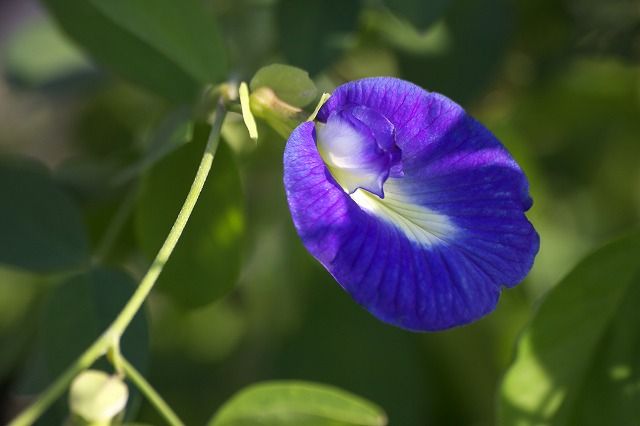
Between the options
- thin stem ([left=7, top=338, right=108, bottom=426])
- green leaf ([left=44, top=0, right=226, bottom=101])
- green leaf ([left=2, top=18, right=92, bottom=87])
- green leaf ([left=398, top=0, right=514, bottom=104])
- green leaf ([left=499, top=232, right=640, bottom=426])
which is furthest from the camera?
green leaf ([left=2, top=18, right=92, bottom=87])

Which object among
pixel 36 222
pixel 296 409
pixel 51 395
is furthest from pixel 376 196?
pixel 36 222

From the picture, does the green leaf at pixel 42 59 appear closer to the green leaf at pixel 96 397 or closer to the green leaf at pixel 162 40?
the green leaf at pixel 162 40

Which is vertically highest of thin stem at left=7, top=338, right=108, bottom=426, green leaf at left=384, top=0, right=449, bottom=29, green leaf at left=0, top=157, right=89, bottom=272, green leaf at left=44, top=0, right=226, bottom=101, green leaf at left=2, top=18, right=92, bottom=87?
green leaf at left=384, top=0, right=449, bottom=29

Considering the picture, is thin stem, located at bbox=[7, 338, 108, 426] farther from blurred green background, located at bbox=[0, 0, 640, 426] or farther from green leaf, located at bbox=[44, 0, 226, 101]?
green leaf, located at bbox=[44, 0, 226, 101]

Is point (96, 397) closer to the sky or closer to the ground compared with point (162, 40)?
closer to the ground

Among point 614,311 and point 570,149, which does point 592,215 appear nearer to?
point 570,149

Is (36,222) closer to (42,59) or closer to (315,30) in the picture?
(315,30)

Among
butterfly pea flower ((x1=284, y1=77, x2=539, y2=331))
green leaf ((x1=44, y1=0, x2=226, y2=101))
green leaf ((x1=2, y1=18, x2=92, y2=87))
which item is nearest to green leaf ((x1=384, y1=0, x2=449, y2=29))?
green leaf ((x1=44, y1=0, x2=226, y2=101))
